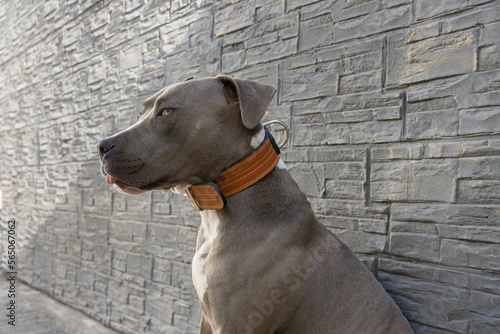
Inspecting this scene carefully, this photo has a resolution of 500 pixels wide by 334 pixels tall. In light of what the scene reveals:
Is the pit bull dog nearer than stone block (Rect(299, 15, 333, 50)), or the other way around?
the pit bull dog

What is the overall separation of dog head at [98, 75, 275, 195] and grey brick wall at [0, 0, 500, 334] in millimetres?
691

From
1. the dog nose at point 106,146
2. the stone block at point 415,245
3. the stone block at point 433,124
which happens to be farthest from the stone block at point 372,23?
the dog nose at point 106,146

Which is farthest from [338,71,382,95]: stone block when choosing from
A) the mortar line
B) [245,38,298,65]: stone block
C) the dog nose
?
the dog nose

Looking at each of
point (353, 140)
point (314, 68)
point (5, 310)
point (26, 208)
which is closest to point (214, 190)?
point (353, 140)

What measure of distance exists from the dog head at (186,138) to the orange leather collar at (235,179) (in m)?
0.04

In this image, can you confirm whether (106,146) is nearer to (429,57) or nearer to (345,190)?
(345,190)

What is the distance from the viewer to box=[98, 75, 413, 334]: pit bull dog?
5.24 ft

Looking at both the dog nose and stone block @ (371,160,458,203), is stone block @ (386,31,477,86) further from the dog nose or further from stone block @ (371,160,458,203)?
the dog nose

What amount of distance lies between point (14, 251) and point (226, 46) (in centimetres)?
504

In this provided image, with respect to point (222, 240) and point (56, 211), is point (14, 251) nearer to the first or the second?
point (56, 211)

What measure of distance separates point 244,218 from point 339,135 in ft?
2.82

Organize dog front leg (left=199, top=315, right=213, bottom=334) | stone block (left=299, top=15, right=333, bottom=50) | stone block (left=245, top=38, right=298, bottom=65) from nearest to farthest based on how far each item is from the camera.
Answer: dog front leg (left=199, top=315, right=213, bottom=334) → stone block (left=299, top=15, right=333, bottom=50) → stone block (left=245, top=38, right=298, bottom=65)

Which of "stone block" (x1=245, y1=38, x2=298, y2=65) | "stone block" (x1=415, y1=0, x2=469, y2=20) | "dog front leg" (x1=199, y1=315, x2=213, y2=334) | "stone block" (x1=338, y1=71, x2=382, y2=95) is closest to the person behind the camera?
"stone block" (x1=415, y1=0, x2=469, y2=20)

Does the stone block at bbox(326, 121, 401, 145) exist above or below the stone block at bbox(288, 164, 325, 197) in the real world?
above
